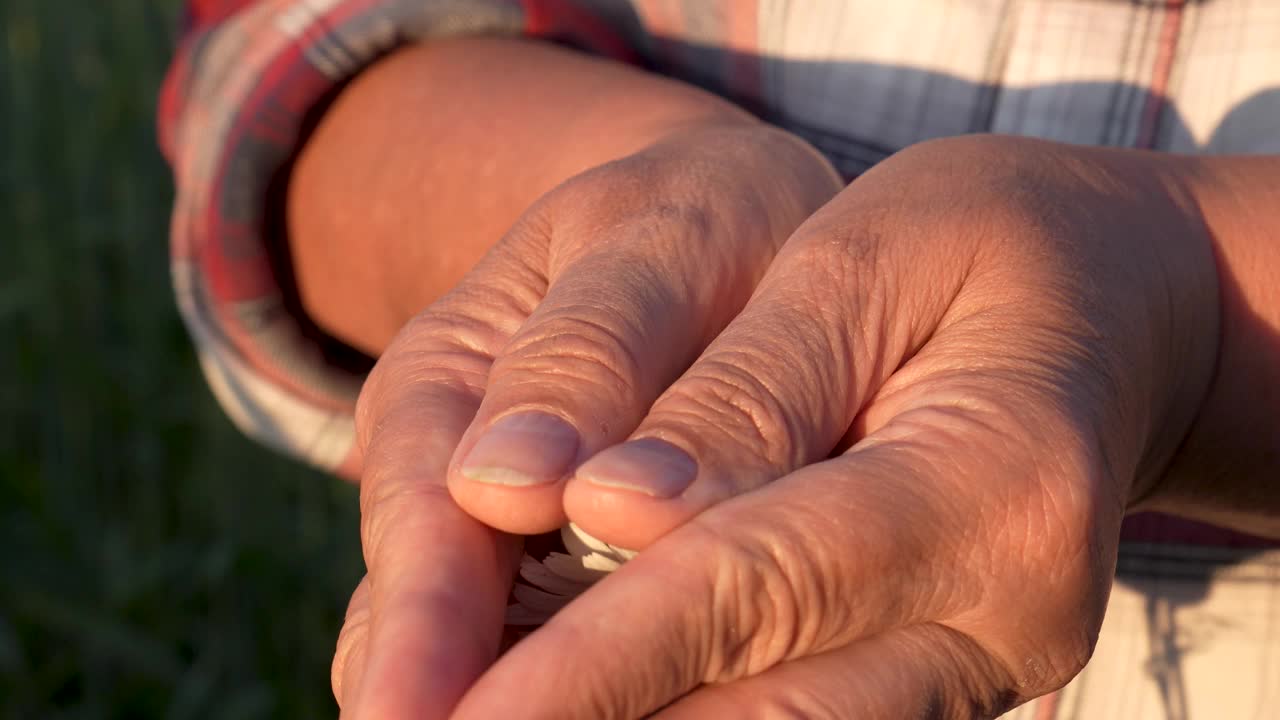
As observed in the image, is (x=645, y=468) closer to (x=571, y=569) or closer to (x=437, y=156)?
(x=571, y=569)

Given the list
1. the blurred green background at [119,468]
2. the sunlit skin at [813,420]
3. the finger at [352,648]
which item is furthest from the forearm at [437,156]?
the blurred green background at [119,468]

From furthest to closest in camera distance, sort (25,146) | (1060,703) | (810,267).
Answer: (25,146) → (1060,703) → (810,267)

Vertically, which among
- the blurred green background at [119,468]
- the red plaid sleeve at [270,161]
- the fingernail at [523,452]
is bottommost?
the blurred green background at [119,468]

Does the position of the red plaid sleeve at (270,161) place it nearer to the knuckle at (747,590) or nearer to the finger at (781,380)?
the finger at (781,380)

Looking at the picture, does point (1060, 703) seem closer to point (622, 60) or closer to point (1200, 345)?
point (1200, 345)

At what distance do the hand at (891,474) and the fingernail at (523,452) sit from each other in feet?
0.06

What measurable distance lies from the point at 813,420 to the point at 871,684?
131mm

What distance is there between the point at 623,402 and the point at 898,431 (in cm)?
13

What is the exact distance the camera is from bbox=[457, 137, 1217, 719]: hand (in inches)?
22.1

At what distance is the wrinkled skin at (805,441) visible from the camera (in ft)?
1.85

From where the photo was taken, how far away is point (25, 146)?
2211mm

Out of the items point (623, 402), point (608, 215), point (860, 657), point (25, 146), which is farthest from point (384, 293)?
point (25, 146)

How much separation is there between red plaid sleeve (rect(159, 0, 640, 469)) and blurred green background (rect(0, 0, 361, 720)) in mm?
628

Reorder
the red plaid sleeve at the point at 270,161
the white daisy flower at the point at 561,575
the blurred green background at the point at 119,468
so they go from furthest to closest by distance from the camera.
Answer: the blurred green background at the point at 119,468
the red plaid sleeve at the point at 270,161
the white daisy flower at the point at 561,575
